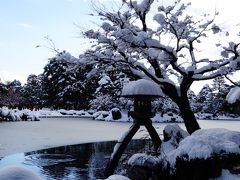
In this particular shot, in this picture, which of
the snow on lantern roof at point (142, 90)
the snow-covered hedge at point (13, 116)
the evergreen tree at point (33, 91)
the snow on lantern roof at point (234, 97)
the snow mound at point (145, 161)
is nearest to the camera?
the snow mound at point (145, 161)

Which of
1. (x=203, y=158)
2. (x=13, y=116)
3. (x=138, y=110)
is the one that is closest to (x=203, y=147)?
(x=203, y=158)

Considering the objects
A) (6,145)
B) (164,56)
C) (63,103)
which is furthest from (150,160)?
(63,103)

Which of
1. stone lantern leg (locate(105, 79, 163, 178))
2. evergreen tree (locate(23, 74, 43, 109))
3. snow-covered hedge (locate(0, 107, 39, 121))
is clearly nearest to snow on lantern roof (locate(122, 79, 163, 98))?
stone lantern leg (locate(105, 79, 163, 178))

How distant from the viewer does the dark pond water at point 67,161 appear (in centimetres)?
940

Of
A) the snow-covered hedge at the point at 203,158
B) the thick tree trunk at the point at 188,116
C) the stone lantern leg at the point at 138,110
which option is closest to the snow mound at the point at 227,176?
the snow-covered hedge at the point at 203,158

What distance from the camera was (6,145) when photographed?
1423 cm

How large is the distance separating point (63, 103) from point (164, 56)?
51.9m

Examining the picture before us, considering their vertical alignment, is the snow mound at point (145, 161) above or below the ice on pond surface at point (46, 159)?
above

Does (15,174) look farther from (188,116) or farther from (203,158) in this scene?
(188,116)

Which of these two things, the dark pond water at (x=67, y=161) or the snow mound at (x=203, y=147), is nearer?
the snow mound at (x=203, y=147)

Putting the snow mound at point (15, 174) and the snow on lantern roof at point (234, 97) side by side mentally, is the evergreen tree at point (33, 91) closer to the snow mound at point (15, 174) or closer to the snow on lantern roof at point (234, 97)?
the snow on lantern roof at point (234, 97)

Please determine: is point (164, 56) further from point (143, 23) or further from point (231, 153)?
point (231, 153)

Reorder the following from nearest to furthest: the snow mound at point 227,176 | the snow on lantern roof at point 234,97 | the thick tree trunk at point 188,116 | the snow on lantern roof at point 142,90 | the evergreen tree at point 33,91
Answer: the snow mound at point 227,176 → the snow on lantern roof at point 142,90 → the snow on lantern roof at point 234,97 → the thick tree trunk at point 188,116 → the evergreen tree at point 33,91

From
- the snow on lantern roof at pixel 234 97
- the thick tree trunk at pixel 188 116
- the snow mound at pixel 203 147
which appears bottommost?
the snow mound at pixel 203 147
